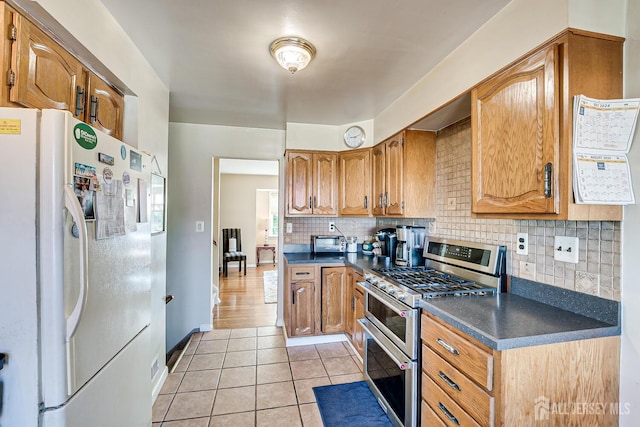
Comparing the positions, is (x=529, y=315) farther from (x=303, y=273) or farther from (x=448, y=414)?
(x=303, y=273)

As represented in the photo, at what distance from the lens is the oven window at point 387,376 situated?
1.74m

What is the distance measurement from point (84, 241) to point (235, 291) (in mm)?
4224

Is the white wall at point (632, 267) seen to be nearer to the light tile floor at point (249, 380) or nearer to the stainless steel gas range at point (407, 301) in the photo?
the stainless steel gas range at point (407, 301)

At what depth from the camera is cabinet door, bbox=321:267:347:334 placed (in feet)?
9.70

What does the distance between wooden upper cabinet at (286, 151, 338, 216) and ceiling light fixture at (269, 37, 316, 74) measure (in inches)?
56.5

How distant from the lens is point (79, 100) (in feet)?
4.69

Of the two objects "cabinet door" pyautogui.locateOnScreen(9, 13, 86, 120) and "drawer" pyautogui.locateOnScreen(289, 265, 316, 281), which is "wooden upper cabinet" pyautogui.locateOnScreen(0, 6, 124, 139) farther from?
"drawer" pyautogui.locateOnScreen(289, 265, 316, 281)

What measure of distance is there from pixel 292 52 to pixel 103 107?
1.12 meters

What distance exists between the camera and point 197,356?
9.09ft

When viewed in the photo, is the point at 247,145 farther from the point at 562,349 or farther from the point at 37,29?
the point at 562,349

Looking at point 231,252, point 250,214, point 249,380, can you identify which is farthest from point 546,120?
point 250,214

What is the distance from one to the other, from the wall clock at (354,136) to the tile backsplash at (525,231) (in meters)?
0.91

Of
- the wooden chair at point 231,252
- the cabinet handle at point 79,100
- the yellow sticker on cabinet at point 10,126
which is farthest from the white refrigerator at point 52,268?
the wooden chair at point 231,252

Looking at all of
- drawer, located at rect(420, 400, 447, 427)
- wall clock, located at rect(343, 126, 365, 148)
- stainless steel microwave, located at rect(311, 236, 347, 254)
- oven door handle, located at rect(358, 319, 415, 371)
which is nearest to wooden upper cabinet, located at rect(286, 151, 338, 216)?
wall clock, located at rect(343, 126, 365, 148)
